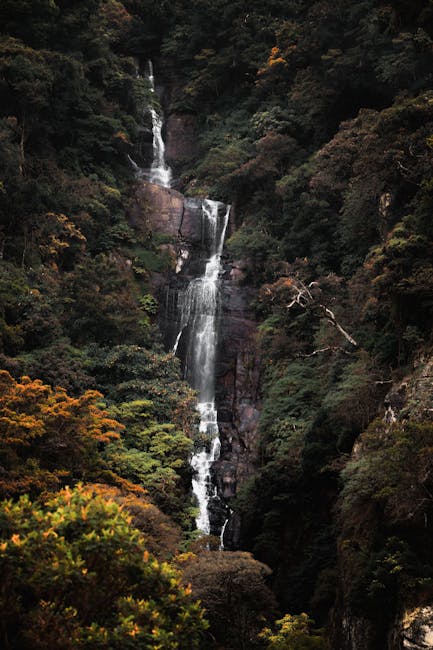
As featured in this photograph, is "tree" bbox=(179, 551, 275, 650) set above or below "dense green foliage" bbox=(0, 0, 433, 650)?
below

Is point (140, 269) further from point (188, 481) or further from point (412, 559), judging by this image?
point (412, 559)

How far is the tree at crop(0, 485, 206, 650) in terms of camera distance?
641 centimetres

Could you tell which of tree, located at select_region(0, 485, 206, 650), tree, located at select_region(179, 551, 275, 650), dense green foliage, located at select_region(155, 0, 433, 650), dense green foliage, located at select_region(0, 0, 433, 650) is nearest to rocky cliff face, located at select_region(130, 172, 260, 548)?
dense green foliage, located at select_region(0, 0, 433, 650)

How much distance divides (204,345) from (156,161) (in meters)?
17.3

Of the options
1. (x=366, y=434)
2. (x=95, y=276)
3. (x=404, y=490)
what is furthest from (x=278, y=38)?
(x=404, y=490)

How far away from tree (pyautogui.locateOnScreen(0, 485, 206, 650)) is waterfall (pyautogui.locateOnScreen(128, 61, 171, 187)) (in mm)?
32619

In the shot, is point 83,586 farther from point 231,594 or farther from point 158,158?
point 158,158

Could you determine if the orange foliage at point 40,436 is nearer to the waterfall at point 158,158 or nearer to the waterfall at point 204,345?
the waterfall at point 204,345

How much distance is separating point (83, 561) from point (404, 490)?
664 cm

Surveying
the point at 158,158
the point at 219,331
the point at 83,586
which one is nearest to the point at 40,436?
the point at 83,586

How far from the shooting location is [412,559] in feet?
36.1

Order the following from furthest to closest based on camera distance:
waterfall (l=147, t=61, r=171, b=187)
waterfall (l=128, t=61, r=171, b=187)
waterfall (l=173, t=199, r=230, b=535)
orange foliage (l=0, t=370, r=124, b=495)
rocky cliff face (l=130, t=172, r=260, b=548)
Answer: waterfall (l=147, t=61, r=171, b=187)
waterfall (l=128, t=61, r=171, b=187)
rocky cliff face (l=130, t=172, r=260, b=548)
waterfall (l=173, t=199, r=230, b=535)
orange foliage (l=0, t=370, r=124, b=495)

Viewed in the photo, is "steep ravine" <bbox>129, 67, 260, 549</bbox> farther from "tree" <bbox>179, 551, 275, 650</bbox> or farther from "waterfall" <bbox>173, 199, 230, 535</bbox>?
"tree" <bbox>179, 551, 275, 650</bbox>

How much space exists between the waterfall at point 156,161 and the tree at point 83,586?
32.6m
